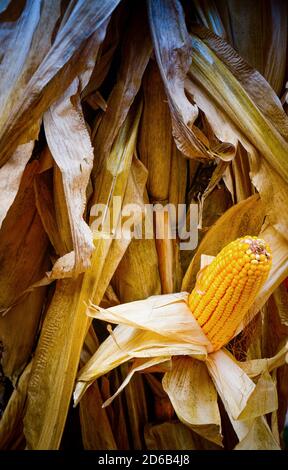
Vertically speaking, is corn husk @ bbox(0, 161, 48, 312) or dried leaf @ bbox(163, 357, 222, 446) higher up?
corn husk @ bbox(0, 161, 48, 312)

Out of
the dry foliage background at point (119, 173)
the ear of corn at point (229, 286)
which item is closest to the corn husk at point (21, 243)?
the dry foliage background at point (119, 173)

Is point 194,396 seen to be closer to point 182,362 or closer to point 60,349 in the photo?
point 182,362

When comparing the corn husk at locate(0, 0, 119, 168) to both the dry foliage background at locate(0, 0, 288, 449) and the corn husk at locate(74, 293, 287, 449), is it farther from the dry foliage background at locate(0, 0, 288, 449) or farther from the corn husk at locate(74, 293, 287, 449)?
the corn husk at locate(74, 293, 287, 449)

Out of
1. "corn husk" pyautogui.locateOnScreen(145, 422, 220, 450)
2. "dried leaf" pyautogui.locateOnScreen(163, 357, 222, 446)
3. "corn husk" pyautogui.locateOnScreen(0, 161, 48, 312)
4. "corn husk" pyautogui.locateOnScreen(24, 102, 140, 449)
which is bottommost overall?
"corn husk" pyautogui.locateOnScreen(145, 422, 220, 450)

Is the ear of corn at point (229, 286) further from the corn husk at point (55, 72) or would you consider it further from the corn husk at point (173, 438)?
the corn husk at point (55, 72)

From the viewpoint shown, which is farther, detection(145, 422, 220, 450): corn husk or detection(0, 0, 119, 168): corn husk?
detection(145, 422, 220, 450): corn husk

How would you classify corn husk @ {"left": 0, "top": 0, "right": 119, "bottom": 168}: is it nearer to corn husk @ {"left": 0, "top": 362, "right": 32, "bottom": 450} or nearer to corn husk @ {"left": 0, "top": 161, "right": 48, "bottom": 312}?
corn husk @ {"left": 0, "top": 161, "right": 48, "bottom": 312}

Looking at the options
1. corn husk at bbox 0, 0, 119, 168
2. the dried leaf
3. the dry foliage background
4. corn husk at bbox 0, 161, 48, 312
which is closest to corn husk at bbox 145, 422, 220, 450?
the dry foliage background

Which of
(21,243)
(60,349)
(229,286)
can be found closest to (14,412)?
(60,349)
